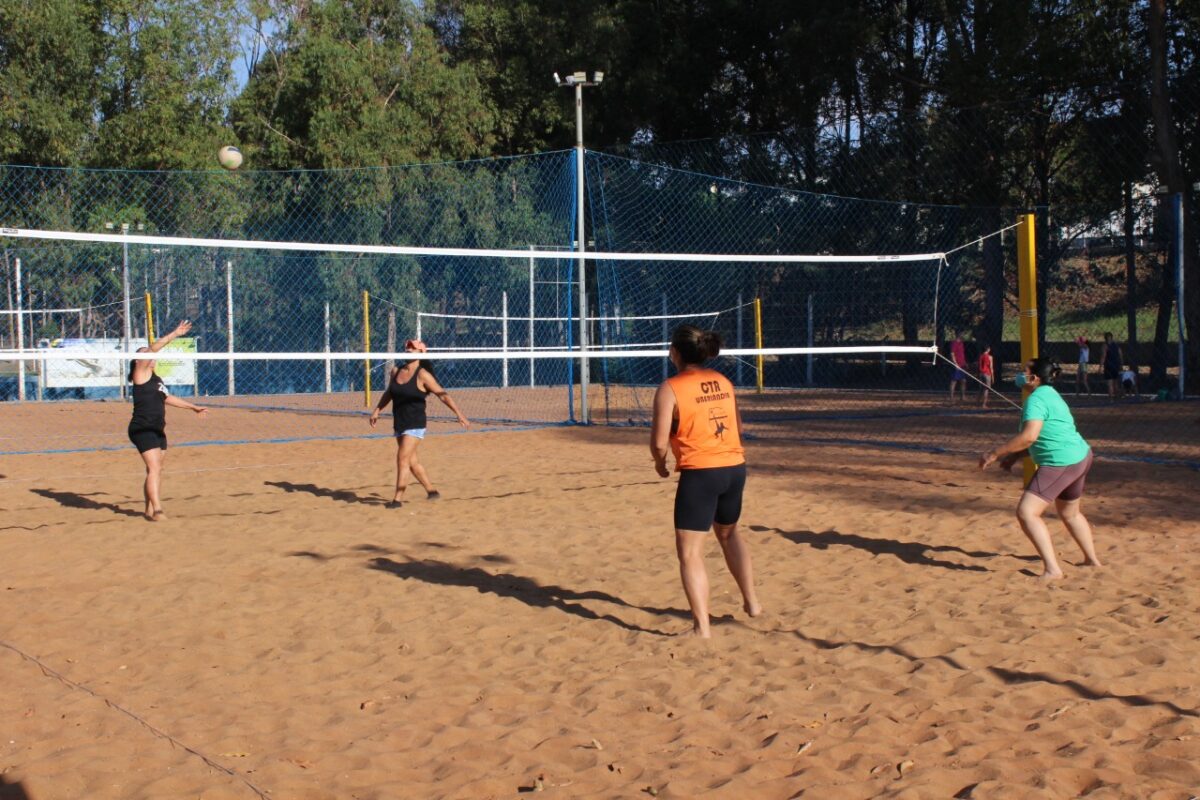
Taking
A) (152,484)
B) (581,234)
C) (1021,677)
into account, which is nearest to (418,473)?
(152,484)

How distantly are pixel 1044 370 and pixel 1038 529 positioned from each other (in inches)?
34.7

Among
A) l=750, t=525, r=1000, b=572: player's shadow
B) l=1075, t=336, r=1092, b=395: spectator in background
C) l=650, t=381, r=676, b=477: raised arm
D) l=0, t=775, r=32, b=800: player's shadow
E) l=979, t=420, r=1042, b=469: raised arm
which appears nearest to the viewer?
l=0, t=775, r=32, b=800: player's shadow

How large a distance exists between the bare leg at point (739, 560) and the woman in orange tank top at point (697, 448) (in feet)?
0.41

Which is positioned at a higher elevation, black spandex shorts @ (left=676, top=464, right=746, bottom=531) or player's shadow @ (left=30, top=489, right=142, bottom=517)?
black spandex shorts @ (left=676, top=464, right=746, bottom=531)

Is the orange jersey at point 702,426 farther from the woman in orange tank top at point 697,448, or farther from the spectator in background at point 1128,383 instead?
the spectator in background at point 1128,383

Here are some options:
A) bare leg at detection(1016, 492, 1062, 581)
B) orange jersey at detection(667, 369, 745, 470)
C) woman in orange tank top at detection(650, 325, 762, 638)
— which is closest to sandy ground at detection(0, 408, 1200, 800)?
bare leg at detection(1016, 492, 1062, 581)

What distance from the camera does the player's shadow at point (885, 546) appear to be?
705 centimetres

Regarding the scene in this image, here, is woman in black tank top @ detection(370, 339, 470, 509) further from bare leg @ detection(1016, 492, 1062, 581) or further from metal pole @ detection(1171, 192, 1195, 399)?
metal pole @ detection(1171, 192, 1195, 399)

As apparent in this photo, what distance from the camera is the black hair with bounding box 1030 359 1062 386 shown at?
6562 mm

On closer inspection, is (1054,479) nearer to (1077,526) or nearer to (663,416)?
(1077,526)

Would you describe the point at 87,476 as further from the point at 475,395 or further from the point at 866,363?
the point at 866,363

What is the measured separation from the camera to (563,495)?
984 cm

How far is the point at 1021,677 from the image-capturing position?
476 cm

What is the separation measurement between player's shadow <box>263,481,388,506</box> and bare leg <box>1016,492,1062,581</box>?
514 centimetres
